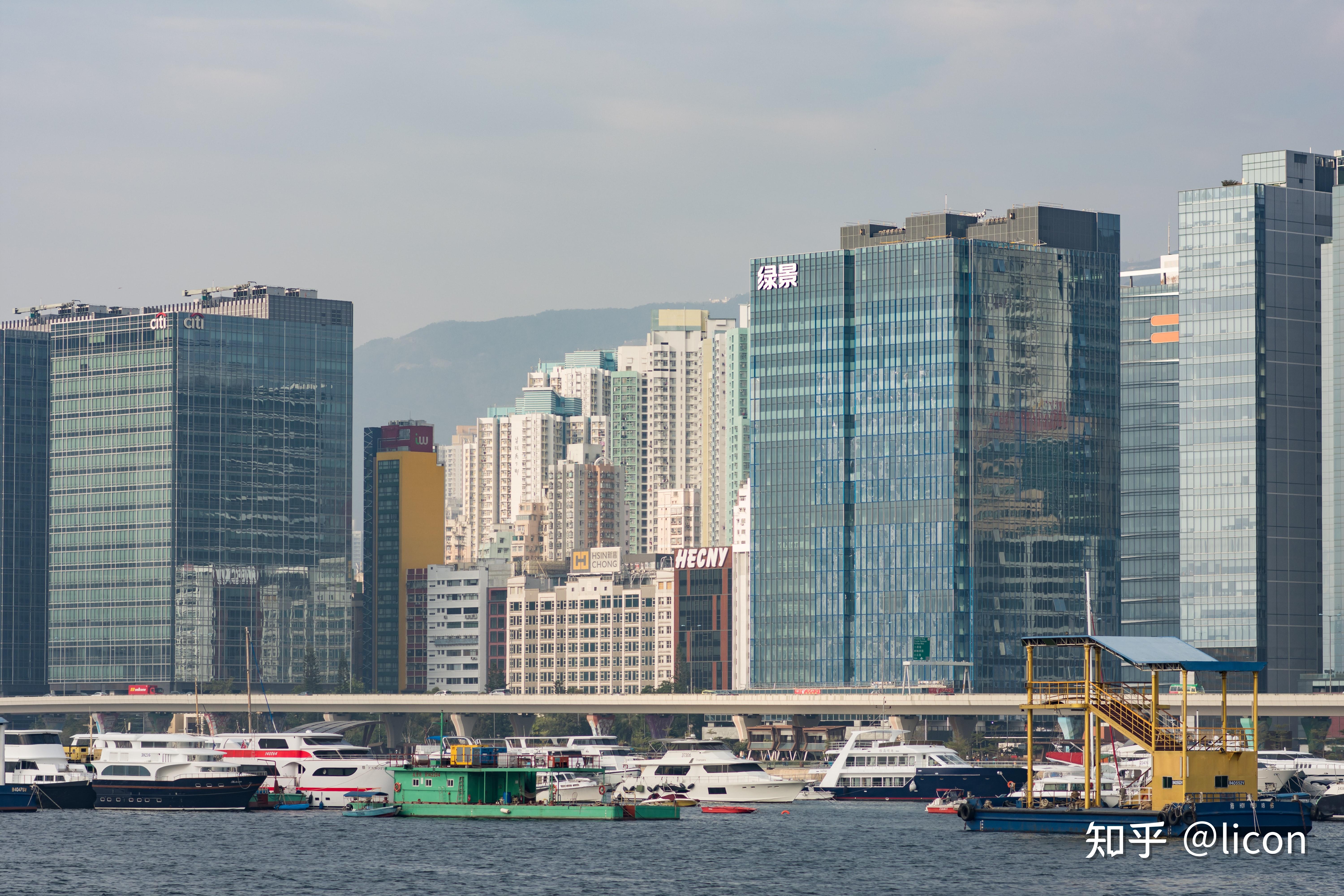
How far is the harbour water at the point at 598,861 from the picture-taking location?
422 ft

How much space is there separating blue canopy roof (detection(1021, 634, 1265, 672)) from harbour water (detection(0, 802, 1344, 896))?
1132 centimetres

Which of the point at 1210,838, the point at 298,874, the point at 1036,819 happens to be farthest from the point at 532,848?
the point at 1210,838

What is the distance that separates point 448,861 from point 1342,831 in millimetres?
68700

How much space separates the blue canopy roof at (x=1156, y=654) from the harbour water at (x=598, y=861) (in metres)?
11.3

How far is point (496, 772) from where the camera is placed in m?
183

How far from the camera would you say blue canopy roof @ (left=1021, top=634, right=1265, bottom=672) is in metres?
137

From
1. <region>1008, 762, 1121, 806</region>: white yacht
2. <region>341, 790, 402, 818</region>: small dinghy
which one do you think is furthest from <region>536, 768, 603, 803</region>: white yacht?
<region>1008, 762, 1121, 806</region>: white yacht

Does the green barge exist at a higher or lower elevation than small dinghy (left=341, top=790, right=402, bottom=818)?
higher

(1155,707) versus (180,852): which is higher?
(1155,707)

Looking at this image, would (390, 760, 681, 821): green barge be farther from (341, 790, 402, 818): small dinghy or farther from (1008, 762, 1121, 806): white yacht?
(1008, 762, 1121, 806): white yacht

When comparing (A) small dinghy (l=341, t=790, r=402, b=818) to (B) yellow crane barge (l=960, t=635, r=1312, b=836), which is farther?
(A) small dinghy (l=341, t=790, r=402, b=818)

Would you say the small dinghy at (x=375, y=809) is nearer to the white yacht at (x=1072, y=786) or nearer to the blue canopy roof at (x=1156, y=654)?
the white yacht at (x=1072, y=786)

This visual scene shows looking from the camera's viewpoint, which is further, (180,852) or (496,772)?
(496,772)

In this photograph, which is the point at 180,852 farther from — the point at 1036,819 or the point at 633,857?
the point at 1036,819
